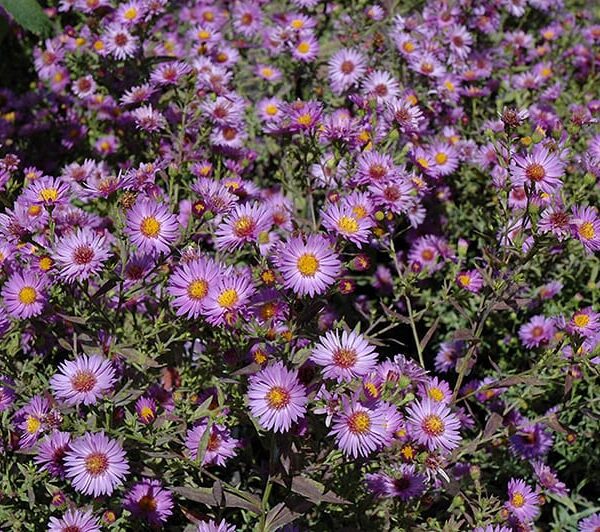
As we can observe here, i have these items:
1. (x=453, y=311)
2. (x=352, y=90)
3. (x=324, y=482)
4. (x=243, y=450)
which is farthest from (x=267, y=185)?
(x=324, y=482)

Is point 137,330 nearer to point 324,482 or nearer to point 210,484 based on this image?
point 210,484

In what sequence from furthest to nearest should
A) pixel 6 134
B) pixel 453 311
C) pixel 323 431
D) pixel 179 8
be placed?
pixel 179 8 → pixel 6 134 → pixel 453 311 → pixel 323 431

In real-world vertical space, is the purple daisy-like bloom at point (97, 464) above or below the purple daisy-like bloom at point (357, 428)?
below

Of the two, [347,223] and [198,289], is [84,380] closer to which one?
[198,289]

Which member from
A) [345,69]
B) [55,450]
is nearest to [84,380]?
[55,450]

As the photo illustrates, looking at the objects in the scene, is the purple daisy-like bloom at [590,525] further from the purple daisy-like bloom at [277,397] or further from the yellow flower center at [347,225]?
the yellow flower center at [347,225]

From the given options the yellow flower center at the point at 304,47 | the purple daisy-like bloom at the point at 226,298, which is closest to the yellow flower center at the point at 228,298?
the purple daisy-like bloom at the point at 226,298
